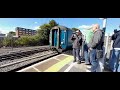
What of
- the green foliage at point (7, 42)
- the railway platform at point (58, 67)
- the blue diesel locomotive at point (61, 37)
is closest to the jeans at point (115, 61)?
the railway platform at point (58, 67)

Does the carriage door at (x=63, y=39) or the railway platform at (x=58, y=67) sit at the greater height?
the carriage door at (x=63, y=39)

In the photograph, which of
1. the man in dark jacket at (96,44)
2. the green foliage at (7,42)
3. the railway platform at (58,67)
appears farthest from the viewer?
the green foliage at (7,42)

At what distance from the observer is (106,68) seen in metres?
4.53

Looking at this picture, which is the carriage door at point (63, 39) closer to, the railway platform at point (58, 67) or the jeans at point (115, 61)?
the railway platform at point (58, 67)

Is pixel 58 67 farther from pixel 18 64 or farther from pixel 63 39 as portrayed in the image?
pixel 63 39

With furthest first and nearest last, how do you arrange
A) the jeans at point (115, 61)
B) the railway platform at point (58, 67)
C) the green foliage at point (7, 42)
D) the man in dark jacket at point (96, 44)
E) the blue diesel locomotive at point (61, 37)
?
the green foliage at point (7, 42), the blue diesel locomotive at point (61, 37), the railway platform at point (58, 67), the jeans at point (115, 61), the man in dark jacket at point (96, 44)

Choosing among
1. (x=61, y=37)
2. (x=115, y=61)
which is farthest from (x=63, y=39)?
(x=115, y=61)

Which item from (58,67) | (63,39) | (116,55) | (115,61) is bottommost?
(58,67)

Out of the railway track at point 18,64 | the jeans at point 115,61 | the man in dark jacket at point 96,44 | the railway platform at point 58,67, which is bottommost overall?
the railway platform at point 58,67

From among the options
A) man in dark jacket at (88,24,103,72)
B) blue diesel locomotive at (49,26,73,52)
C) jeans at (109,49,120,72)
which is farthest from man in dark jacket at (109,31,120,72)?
blue diesel locomotive at (49,26,73,52)

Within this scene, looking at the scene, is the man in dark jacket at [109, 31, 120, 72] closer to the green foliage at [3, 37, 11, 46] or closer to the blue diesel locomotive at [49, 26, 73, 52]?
the blue diesel locomotive at [49, 26, 73, 52]
